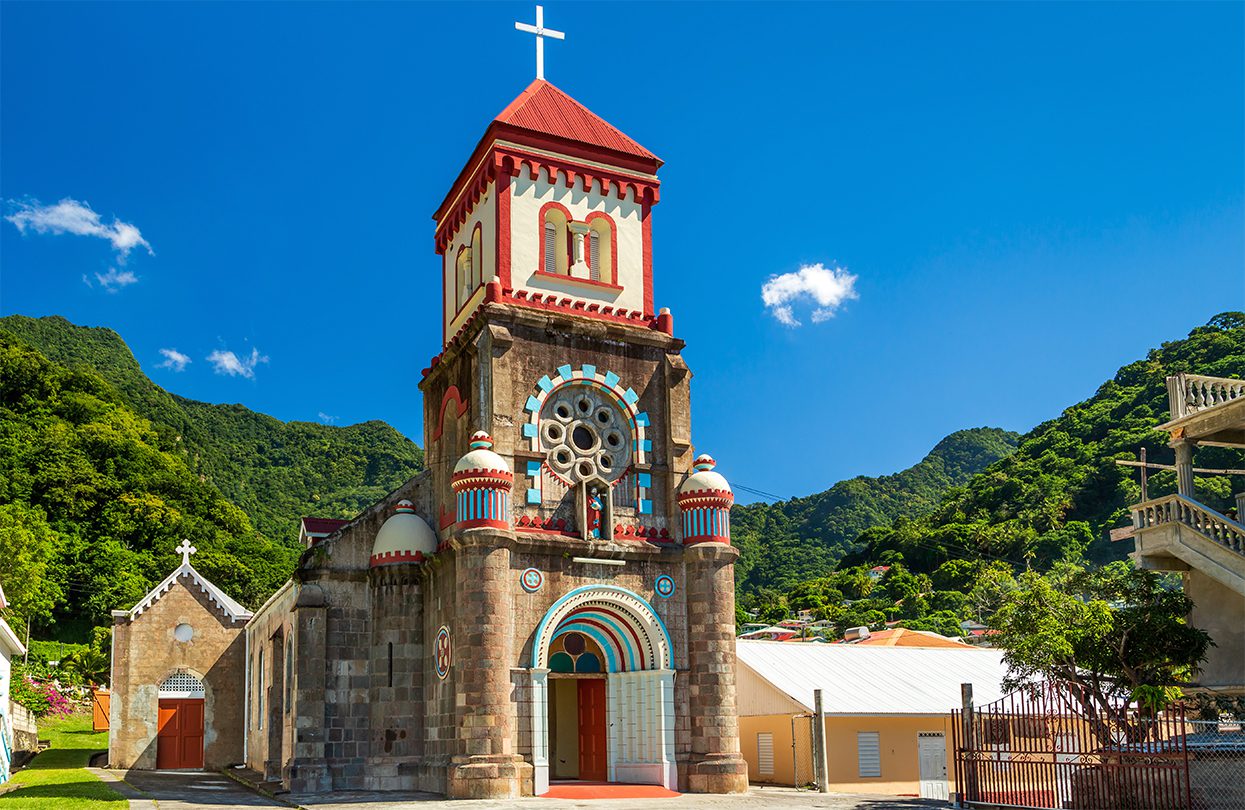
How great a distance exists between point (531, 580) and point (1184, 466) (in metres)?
15.0

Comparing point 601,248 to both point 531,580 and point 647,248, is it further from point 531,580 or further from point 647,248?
point 531,580

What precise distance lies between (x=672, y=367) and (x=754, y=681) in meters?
9.87

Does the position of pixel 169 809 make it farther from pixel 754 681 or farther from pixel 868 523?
pixel 868 523

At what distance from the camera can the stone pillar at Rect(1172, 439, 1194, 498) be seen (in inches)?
1008

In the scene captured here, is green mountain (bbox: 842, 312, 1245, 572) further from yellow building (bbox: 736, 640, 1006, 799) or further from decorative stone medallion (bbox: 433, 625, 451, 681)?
decorative stone medallion (bbox: 433, 625, 451, 681)

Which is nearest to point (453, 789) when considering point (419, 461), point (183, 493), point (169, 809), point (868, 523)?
point (169, 809)

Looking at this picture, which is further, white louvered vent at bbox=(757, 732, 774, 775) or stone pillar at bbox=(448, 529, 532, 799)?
white louvered vent at bbox=(757, 732, 774, 775)

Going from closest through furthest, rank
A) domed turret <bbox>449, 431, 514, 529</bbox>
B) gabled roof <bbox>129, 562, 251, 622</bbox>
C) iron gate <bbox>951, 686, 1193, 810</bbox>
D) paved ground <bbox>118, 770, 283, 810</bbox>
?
iron gate <bbox>951, 686, 1193, 810</bbox> → paved ground <bbox>118, 770, 283, 810</bbox> → domed turret <bbox>449, 431, 514, 529</bbox> → gabled roof <bbox>129, 562, 251, 622</bbox>

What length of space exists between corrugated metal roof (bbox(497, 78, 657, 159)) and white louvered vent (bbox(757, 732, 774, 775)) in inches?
666

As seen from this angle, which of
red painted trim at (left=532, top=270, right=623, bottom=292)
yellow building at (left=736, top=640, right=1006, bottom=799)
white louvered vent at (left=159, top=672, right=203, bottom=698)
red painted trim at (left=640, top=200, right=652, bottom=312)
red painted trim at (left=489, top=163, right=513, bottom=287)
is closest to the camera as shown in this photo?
red painted trim at (left=489, top=163, right=513, bottom=287)

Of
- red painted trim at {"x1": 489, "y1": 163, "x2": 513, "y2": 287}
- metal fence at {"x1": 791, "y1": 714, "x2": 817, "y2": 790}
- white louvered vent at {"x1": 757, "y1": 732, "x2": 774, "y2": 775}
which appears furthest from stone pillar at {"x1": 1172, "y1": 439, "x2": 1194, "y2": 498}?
red painted trim at {"x1": 489, "y1": 163, "x2": 513, "y2": 287}

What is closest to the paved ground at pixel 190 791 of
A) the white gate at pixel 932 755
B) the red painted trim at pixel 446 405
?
the red painted trim at pixel 446 405

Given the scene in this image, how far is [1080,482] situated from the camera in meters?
88.1

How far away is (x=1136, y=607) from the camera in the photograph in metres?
22.5
